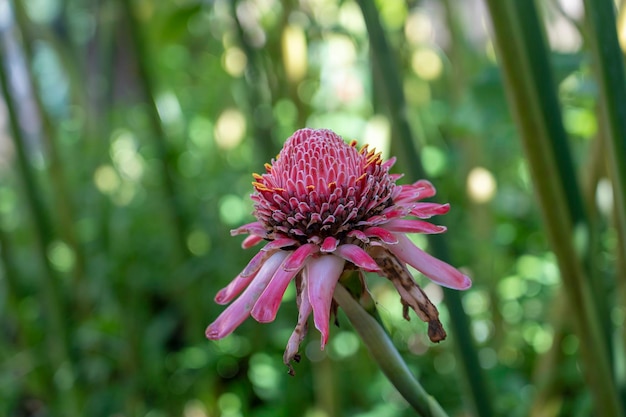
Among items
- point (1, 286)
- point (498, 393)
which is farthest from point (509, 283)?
point (1, 286)

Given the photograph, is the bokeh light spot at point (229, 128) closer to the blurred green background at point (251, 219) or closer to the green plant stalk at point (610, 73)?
the blurred green background at point (251, 219)

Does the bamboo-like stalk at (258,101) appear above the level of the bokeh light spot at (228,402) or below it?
above

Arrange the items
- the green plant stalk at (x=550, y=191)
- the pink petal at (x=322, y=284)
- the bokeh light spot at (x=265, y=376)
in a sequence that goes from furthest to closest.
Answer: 1. the bokeh light spot at (x=265, y=376)
2. the green plant stalk at (x=550, y=191)
3. the pink petal at (x=322, y=284)

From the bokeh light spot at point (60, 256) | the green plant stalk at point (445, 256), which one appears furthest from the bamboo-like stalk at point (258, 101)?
the bokeh light spot at point (60, 256)

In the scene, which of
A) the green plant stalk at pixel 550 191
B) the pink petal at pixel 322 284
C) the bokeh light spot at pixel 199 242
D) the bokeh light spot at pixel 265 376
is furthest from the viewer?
the bokeh light spot at pixel 199 242

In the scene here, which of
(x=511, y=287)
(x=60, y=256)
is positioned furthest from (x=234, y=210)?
(x=60, y=256)

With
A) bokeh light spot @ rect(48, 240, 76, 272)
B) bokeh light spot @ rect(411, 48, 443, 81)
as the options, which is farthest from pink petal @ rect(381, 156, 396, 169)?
bokeh light spot @ rect(48, 240, 76, 272)

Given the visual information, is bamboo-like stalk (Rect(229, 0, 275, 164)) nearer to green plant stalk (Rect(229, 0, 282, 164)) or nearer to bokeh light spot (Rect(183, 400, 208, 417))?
green plant stalk (Rect(229, 0, 282, 164))

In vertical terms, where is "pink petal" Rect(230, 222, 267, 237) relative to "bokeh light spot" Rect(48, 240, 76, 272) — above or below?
above
